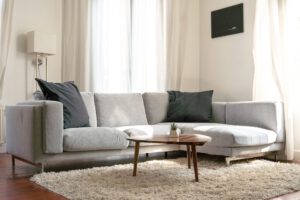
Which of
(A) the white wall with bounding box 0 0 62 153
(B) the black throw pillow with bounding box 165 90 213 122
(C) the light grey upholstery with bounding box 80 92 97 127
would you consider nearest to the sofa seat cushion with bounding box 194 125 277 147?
(B) the black throw pillow with bounding box 165 90 213 122

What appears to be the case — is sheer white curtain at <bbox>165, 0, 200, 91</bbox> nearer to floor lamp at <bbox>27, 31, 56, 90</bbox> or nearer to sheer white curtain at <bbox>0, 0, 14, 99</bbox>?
floor lamp at <bbox>27, 31, 56, 90</bbox>

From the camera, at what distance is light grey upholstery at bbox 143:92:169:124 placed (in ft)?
14.2

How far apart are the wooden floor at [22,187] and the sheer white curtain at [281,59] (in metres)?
1.81

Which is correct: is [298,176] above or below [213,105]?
below

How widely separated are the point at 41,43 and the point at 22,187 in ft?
7.27

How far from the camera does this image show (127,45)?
5035mm

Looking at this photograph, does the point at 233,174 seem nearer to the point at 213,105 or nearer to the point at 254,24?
the point at 213,105

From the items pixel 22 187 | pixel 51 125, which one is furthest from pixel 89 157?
pixel 22 187

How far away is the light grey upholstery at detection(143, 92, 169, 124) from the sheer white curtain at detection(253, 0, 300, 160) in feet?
3.92

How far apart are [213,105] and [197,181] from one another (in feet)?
6.35

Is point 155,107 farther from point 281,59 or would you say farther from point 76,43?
point 281,59

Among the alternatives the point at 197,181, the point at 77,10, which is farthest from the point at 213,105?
the point at 77,10

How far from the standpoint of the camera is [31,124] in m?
2.85

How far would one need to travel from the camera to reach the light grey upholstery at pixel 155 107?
432cm
